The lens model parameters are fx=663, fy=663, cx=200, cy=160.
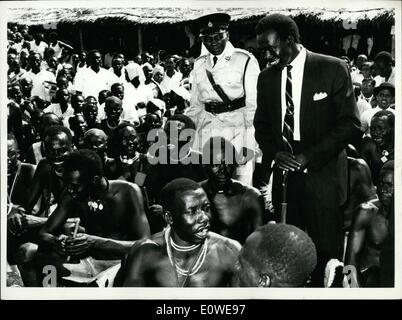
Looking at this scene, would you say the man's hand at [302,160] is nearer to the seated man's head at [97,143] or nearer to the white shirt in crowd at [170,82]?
the white shirt in crowd at [170,82]

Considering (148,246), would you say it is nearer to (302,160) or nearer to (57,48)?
(302,160)

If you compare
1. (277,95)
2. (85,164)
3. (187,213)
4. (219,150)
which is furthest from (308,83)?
(85,164)

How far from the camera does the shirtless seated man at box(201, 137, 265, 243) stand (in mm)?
4641

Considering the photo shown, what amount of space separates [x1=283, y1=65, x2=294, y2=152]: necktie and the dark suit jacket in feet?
0.14

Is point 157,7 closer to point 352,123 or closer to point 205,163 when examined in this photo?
point 205,163

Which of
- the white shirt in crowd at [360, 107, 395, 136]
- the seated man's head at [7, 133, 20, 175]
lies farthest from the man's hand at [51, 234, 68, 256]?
the white shirt in crowd at [360, 107, 395, 136]

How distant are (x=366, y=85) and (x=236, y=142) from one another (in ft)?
3.30

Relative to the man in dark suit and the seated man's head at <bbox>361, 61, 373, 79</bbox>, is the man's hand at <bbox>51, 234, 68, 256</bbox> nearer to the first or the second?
the man in dark suit

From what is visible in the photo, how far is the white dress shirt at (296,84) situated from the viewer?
466 cm

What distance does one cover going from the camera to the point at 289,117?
15.3 ft

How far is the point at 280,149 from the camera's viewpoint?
15.3 ft

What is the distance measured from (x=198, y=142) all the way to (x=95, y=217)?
90cm

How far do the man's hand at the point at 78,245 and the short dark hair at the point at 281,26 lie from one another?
189 centimetres
